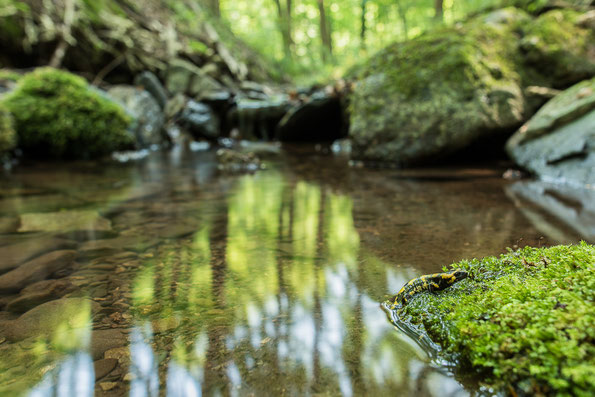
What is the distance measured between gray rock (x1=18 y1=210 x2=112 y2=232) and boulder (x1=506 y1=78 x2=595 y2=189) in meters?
6.05

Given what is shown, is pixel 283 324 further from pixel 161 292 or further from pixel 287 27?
pixel 287 27

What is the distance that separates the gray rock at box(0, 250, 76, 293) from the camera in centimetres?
235

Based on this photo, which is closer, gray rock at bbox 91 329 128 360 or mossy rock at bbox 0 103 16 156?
gray rock at bbox 91 329 128 360

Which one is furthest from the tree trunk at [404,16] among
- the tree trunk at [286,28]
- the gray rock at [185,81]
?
the gray rock at [185,81]

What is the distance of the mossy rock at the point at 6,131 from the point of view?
7.55 metres

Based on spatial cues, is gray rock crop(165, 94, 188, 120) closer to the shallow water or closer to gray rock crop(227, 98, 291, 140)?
Answer: gray rock crop(227, 98, 291, 140)

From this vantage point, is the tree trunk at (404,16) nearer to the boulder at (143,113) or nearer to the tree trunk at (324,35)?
the tree trunk at (324,35)

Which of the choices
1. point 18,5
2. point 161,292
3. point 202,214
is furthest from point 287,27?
point 161,292

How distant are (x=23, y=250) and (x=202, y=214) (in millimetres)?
1647

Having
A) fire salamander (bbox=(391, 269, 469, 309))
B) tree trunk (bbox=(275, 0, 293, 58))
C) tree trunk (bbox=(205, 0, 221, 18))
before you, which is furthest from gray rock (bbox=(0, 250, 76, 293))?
tree trunk (bbox=(275, 0, 293, 58))

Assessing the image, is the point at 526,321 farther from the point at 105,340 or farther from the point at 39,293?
the point at 39,293

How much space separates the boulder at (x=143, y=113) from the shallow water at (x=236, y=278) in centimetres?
635

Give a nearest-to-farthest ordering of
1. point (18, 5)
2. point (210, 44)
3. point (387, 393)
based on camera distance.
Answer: point (387, 393) < point (18, 5) < point (210, 44)

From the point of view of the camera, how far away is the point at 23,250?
293 centimetres
